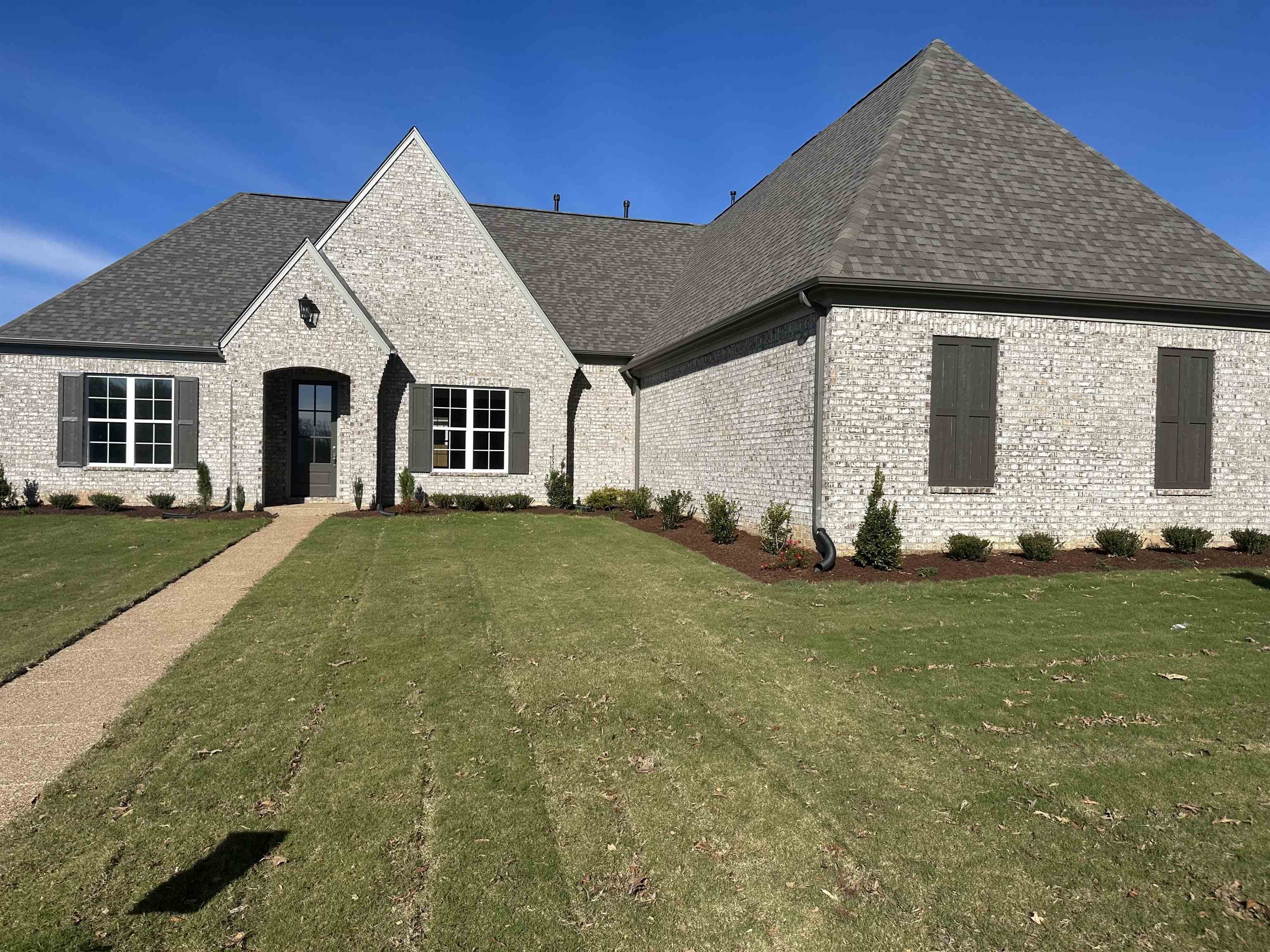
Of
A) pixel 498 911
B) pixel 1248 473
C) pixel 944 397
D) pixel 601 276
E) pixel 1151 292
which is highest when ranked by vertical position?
pixel 601 276

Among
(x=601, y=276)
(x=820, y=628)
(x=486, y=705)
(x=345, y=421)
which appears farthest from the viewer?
(x=601, y=276)

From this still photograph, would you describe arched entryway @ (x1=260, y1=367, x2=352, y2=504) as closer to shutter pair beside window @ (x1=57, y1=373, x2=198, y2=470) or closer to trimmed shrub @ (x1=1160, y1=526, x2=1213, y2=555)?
shutter pair beside window @ (x1=57, y1=373, x2=198, y2=470)

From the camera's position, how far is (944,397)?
11672 millimetres

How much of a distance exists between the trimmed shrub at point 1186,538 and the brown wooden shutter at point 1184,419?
755 millimetres

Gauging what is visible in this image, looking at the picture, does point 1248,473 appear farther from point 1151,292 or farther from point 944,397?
point 944,397

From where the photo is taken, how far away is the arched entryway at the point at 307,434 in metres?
17.8

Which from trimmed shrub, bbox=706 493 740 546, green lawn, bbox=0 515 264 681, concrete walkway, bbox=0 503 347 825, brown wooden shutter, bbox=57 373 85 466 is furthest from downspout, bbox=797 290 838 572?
brown wooden shutter, bbox=57 373 85 466

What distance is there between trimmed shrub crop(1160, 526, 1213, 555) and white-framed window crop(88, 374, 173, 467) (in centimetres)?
1975

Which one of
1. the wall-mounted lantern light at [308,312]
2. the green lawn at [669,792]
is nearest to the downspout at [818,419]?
the green lawn at [669,792]

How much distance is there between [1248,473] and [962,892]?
518 inches

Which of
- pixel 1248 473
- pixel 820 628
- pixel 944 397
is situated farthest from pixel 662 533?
pixel 1248 473

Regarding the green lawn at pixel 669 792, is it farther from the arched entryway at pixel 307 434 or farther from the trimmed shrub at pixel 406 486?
the arched entryway at pixel 307 434

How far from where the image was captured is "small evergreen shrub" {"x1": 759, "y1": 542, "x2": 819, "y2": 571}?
10.7 metres

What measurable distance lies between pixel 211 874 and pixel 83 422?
1749 centimetres
